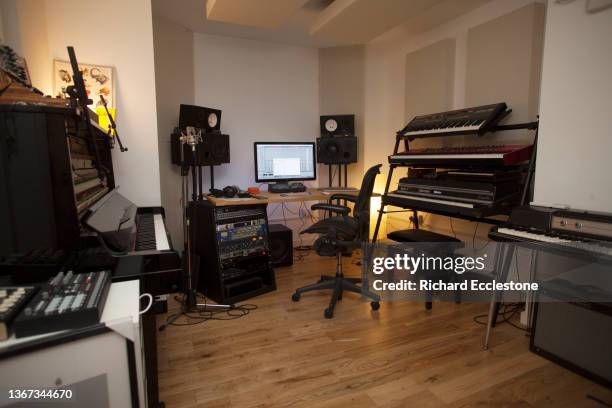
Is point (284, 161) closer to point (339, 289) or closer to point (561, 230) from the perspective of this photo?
point (339, 289)

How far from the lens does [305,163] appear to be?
12.0 feet

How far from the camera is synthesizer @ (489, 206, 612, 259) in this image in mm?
1565

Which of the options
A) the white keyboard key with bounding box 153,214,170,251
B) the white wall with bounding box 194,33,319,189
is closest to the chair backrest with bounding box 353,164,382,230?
the white keyboard key with bounding box 153,214,170,251

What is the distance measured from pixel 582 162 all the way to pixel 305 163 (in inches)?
92.2

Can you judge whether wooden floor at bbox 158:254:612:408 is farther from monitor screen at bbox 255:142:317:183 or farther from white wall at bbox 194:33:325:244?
white wall at bbox 194:33:325:244

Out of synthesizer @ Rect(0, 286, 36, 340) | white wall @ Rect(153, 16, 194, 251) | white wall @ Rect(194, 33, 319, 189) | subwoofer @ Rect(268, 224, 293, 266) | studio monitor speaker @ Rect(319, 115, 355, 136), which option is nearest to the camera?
synthesizer @ Rect(0, 286, 36, 340)

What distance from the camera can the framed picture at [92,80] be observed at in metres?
2.08

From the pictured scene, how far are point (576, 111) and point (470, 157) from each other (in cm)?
60

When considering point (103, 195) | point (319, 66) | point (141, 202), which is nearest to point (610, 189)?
point (103, 195)

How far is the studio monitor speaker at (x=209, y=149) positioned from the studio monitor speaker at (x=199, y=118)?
4.3 inches

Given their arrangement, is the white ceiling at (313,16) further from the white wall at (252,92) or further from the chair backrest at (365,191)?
the chair backrest at (365,191)

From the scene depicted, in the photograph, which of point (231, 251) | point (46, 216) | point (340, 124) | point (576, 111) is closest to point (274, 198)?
point (231, 251)

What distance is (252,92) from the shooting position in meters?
3.83

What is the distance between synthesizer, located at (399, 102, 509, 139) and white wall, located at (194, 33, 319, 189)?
4.97 ft
